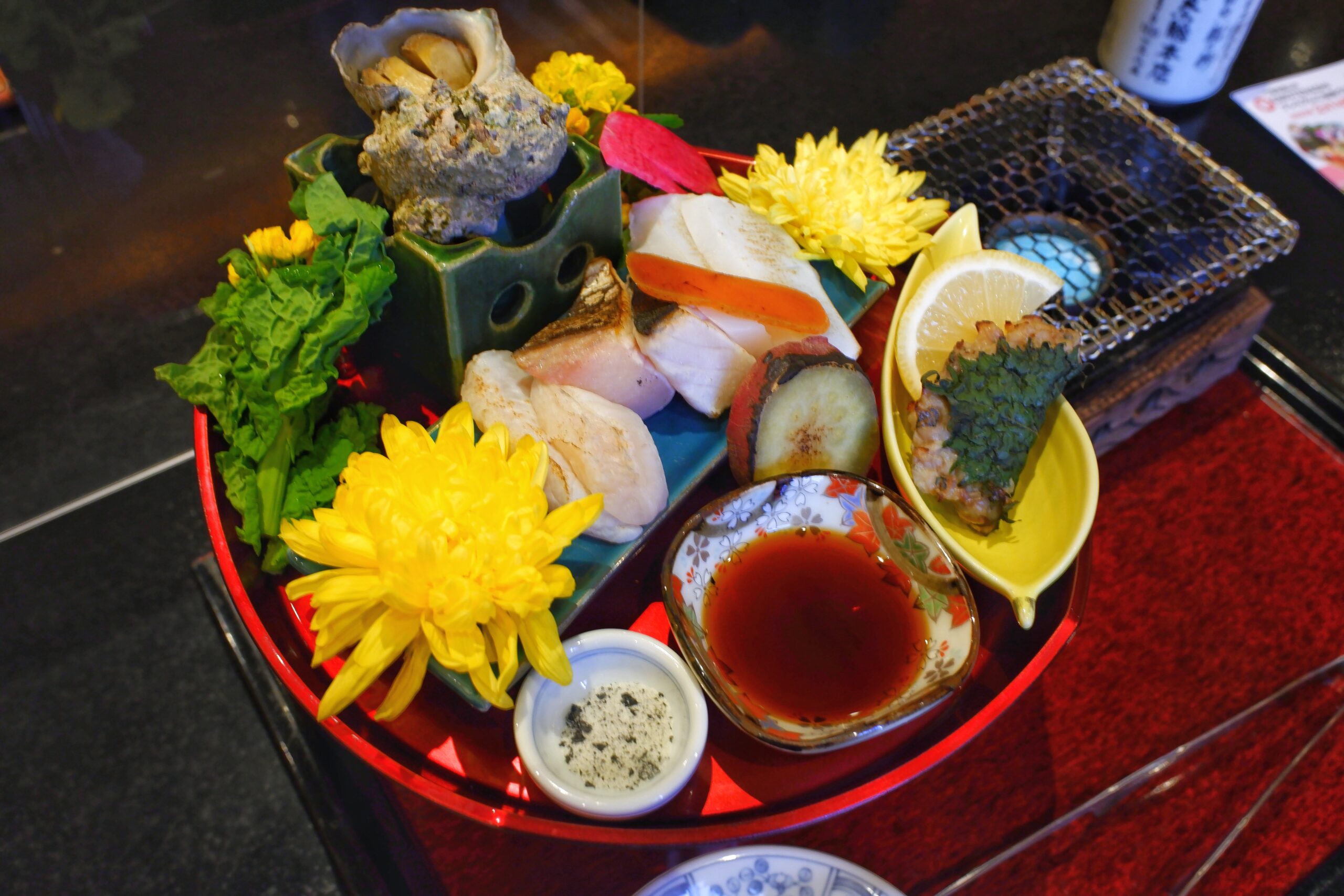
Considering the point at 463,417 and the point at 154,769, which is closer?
the point at 463,417

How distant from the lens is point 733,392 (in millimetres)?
1563

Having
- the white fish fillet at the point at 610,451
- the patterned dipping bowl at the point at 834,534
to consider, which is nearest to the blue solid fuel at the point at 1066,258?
the patterned dipping bowl at the point at 834,534

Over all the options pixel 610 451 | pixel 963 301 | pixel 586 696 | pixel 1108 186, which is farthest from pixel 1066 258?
pixel 586 696

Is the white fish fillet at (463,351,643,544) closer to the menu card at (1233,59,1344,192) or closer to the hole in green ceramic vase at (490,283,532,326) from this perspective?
the hole in green ceramic vase at (490,283,532,326)

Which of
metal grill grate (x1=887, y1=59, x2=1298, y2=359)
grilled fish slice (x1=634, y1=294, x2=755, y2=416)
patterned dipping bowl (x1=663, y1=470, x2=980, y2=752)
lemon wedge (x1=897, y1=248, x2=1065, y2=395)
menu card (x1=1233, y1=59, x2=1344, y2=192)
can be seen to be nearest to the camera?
patterned dipping bowl (x1=663, y1=470, x2=980, y2=752)

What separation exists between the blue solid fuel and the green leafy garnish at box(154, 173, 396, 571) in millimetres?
1308

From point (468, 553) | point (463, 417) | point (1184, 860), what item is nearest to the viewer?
point (468, 553)

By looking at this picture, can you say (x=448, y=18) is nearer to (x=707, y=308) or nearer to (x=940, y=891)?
(x=707, y=308)

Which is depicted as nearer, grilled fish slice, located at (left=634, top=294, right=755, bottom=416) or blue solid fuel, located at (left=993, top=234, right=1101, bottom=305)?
grilled fish slice, located at (left=634, top=294, right=755, bottom=416)

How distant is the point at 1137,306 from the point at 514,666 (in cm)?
142

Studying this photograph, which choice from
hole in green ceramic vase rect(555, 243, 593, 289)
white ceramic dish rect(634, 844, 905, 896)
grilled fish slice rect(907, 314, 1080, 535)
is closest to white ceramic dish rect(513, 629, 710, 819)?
white ceramic dish rect(634, 844, 905, 896)

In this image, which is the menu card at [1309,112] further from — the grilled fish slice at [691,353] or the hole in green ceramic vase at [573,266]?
the hole in green ceramic vase at [573,266]

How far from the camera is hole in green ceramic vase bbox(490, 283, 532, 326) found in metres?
1.55

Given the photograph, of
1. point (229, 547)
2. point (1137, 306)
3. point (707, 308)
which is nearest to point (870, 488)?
point (707, 308)
